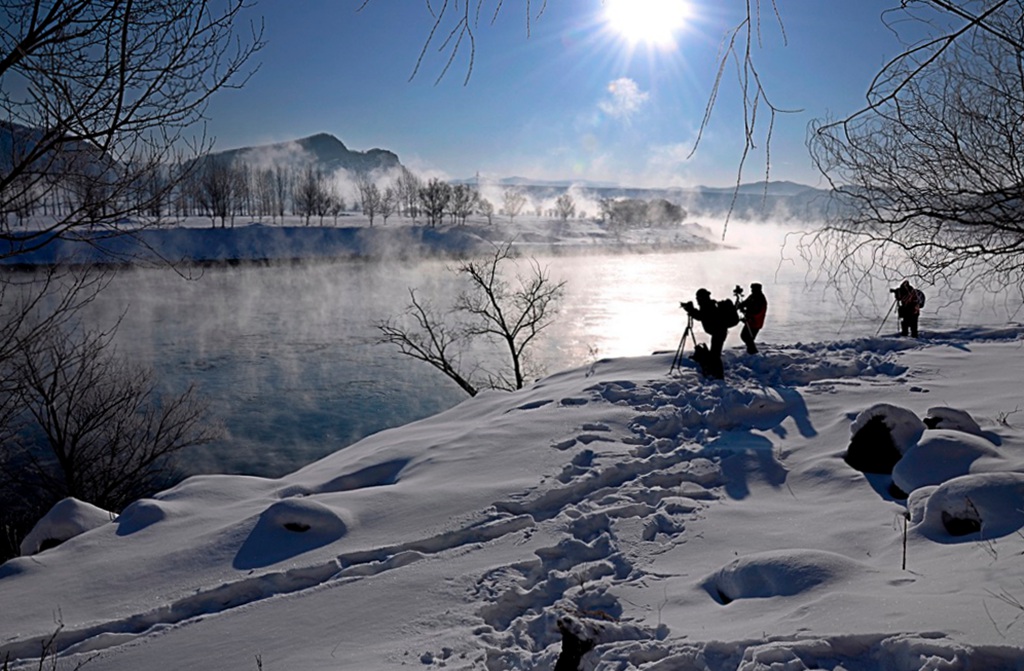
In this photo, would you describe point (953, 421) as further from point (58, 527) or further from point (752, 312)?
point (58, 527)

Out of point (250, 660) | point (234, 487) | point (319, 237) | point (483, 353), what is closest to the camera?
point (250, 660)

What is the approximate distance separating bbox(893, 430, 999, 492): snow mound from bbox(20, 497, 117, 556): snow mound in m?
8.36

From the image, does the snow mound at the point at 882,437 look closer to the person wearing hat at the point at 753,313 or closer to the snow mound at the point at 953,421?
the snow mound at the point at 953,421

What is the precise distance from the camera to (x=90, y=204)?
11.0 feet

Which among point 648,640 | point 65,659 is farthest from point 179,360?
point 648,640

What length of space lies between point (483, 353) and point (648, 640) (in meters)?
30.0

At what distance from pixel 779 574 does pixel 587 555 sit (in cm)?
158

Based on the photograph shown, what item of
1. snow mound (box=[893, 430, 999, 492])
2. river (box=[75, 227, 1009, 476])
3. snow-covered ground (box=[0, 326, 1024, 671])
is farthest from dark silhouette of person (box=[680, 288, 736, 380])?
snow mound (box=[893, 430, 999, 492])

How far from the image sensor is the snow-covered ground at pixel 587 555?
3404mm

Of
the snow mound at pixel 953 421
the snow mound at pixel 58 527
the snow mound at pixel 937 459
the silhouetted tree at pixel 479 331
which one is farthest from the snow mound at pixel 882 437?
the silhouetted tree at pixel 479 331

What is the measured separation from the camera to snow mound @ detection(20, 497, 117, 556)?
6.95 m

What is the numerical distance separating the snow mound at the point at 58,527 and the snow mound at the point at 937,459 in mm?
8361

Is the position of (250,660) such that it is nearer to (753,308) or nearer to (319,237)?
(753,308)

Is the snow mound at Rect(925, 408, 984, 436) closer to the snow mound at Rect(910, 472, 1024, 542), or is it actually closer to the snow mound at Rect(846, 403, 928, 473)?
the snow mound at Rect(846, 403, 928, 473)
